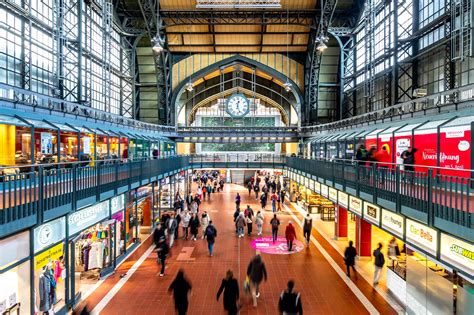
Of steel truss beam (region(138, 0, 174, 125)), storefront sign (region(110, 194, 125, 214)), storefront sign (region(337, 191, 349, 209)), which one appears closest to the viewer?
storefront sign (region(110, 194, 125, 214))

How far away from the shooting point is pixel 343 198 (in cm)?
1330

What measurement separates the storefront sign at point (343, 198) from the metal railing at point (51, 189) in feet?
30.1

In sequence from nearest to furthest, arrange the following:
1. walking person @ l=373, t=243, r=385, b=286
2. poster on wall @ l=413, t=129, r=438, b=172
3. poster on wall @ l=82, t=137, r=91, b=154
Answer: walking person @ l=373, t=243, r=385, b=286 → poster on wall @ l=413, t=129, r=438, b=172 → poster on wall @ l=82, t=137, r=91, b=154

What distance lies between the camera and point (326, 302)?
9.34 m

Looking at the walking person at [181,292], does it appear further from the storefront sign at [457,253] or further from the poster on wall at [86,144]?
the poster on wall at [86,144]

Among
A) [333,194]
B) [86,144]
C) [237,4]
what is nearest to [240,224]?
[333,194]

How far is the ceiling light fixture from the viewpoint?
1032 inches

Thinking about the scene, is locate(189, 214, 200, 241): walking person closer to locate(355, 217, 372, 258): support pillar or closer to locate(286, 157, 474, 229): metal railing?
locate(286, 157, 474, 229): metal railing

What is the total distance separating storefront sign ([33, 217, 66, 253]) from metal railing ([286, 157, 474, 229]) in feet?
28.1

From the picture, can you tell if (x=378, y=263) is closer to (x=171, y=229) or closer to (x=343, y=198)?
(x=343, y=198)

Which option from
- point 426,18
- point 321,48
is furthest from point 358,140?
point 426,18

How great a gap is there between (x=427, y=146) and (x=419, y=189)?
4.02 meters

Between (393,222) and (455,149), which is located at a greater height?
(455,149)

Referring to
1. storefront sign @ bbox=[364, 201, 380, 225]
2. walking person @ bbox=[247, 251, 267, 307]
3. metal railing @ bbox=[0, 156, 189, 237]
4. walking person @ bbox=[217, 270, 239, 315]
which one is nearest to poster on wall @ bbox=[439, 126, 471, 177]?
storefront sign @ bbox=[364, 201, 380, 225]
